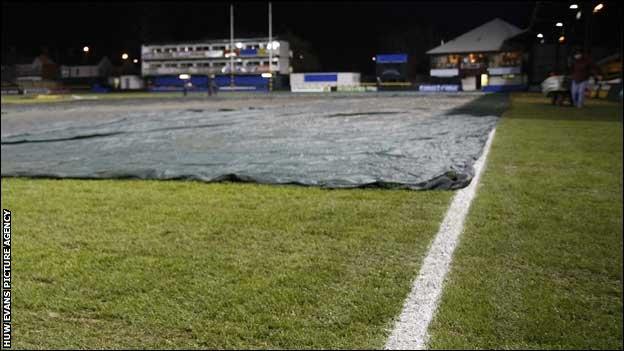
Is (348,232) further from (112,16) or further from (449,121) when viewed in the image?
(112,16)

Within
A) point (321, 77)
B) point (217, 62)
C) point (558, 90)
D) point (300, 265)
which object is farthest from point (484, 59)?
point (300, 265)

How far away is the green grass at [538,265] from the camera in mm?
2416

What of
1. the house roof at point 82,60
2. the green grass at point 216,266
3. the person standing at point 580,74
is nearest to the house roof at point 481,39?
the person standing at point 580,74

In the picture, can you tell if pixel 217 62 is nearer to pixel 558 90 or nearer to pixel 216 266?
pixel 558 90

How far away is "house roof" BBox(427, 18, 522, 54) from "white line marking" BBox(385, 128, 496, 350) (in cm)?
4834

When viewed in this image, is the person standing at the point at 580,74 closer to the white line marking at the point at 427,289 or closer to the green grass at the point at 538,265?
the green grass at the point at 538,265

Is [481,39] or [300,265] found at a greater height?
[481,39]

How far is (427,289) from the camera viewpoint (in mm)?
2891

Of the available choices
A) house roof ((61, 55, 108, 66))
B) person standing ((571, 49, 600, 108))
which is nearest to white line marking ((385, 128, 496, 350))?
person standing ((571, 49, 600, 108))

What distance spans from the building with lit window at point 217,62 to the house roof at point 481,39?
15.9 meters

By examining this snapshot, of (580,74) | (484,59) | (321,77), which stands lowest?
(580,74)

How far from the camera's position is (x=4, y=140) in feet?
32.8

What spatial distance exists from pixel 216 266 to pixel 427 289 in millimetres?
1169

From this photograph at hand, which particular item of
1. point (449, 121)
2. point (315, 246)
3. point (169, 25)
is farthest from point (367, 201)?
point (169, 25)
